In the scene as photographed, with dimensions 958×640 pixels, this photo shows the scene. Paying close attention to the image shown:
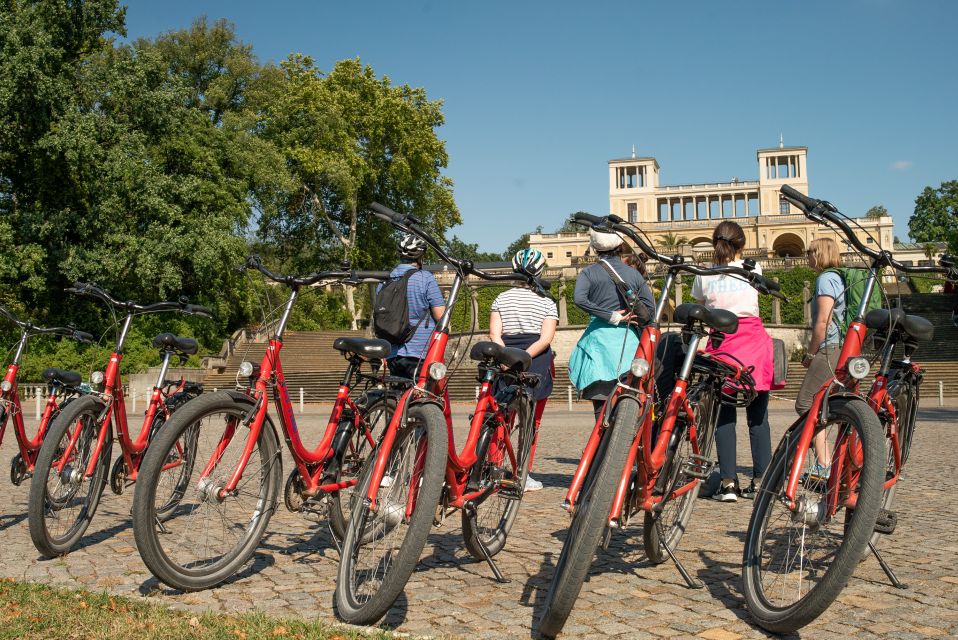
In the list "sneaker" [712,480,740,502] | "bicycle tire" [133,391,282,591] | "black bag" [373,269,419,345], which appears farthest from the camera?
"sneaker" [712,480,740,502]

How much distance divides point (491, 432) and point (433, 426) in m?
0.82

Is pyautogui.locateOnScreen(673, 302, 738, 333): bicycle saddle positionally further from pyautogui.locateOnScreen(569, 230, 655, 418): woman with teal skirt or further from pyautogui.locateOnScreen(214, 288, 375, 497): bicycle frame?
pyautogui.locateOnScreen(214, 288, 375, 497): bicycle frame

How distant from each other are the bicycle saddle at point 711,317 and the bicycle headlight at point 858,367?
66 centimetres

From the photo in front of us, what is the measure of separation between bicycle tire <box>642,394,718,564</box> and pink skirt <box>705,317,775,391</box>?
1.91 metres

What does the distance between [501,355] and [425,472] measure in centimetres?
96

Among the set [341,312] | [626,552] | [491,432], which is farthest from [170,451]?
[341,312]

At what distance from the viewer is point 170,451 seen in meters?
3.92

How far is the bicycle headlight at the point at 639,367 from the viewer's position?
371 centimetres

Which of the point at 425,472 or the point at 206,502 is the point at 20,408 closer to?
the point at 206,502

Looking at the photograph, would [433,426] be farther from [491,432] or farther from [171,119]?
[171,119]

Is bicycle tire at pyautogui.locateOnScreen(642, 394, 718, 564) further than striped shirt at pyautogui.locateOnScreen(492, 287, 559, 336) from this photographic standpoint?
No

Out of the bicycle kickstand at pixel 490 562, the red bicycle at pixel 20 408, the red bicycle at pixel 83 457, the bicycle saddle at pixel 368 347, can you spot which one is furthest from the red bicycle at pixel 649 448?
the red bicycle at pixel 20 408

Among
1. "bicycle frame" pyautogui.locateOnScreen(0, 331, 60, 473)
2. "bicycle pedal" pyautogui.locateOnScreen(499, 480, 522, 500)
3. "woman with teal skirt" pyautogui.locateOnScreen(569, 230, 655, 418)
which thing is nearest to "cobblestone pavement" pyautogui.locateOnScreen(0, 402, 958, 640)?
"bicycle pedal" pyautogui.locateOnScreen(499, 480, 522, 500)

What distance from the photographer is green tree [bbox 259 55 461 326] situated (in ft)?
140
